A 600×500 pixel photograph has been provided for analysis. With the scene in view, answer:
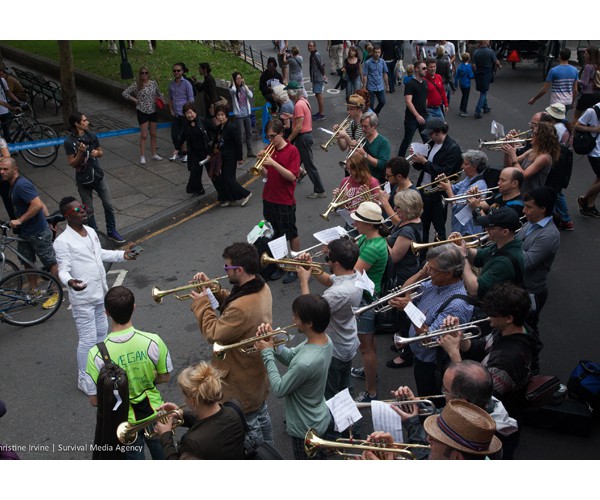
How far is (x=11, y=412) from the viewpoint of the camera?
224 inches

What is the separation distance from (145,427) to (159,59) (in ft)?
58.6

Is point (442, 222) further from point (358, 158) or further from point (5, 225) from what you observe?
point (5, 225)

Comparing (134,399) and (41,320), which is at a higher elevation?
(134,399)

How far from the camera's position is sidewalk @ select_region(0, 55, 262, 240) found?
9.95m

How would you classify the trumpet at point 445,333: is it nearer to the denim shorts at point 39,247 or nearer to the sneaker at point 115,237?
the denim shorts at point 39,247

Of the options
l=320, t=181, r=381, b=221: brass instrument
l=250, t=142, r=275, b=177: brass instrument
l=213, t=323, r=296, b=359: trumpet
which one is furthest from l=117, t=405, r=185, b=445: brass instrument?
l=250, t=142, r=275, b=177: brass instrument

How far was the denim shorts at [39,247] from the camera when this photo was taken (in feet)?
24.2

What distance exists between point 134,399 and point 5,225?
408 centimetres

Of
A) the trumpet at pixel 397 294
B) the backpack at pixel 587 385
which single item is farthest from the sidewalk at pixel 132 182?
the backpack at pixel 587 385

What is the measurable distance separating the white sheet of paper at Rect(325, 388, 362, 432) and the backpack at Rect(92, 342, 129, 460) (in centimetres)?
133

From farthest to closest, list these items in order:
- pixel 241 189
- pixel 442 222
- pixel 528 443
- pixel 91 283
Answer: pixel 241 189 → pixel 442 222 → pixel 91 283 → pixel 528 443

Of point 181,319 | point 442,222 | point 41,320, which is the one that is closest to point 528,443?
point 442,222

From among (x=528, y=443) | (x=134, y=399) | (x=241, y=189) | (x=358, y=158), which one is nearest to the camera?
(x=134, y=399)

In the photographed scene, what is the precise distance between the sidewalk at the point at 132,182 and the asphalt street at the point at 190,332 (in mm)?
A: 403
